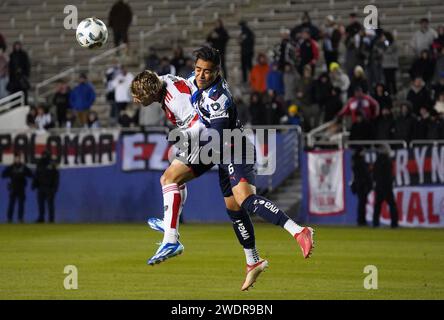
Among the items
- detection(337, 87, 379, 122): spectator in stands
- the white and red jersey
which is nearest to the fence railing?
detection(337, 87, 379, 122): spectator in stands

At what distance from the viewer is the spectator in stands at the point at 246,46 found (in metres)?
30.1

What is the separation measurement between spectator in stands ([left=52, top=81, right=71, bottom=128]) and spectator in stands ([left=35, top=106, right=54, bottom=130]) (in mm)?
623

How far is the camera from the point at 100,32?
1614cm

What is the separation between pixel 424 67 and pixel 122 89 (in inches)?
330

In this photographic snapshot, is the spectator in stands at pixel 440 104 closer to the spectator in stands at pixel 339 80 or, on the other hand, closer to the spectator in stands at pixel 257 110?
the spectator in stands at pixel 339 80

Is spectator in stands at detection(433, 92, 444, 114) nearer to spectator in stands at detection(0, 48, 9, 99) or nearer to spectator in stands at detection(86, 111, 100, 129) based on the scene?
spectator in stands at detection(86, 111, 100, 129)

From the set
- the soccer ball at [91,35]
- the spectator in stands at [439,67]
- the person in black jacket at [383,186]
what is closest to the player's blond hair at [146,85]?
the soccer ball at [91,35]

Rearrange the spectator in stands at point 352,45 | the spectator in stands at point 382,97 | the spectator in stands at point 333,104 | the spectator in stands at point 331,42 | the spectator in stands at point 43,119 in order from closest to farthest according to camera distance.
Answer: the spectator in stands at point 382,97, the spectator in stands at point 352,45, the spectator in stands at point 333,104, the spectator in stands at point 331,42, the spectator in stands at point 43,119

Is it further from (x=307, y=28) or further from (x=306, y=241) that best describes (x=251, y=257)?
(x=307, y=28)

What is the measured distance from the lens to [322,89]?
27.6m

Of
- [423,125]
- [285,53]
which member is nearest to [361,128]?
[423,125]

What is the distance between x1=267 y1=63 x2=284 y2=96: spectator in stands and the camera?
28906 mm

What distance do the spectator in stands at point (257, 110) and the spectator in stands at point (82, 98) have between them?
5.22m

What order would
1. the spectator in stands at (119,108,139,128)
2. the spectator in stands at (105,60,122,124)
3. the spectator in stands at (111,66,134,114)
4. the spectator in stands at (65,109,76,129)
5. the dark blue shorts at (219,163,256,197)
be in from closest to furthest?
the dark blue shorts at (219,163,256,197), the spectator in stands at (119,108,139,128), the spectator in stands at (111,66,134,114), the spectator in stands at (65,109,76,129), the spectator in stands at (105,60,122,124)
